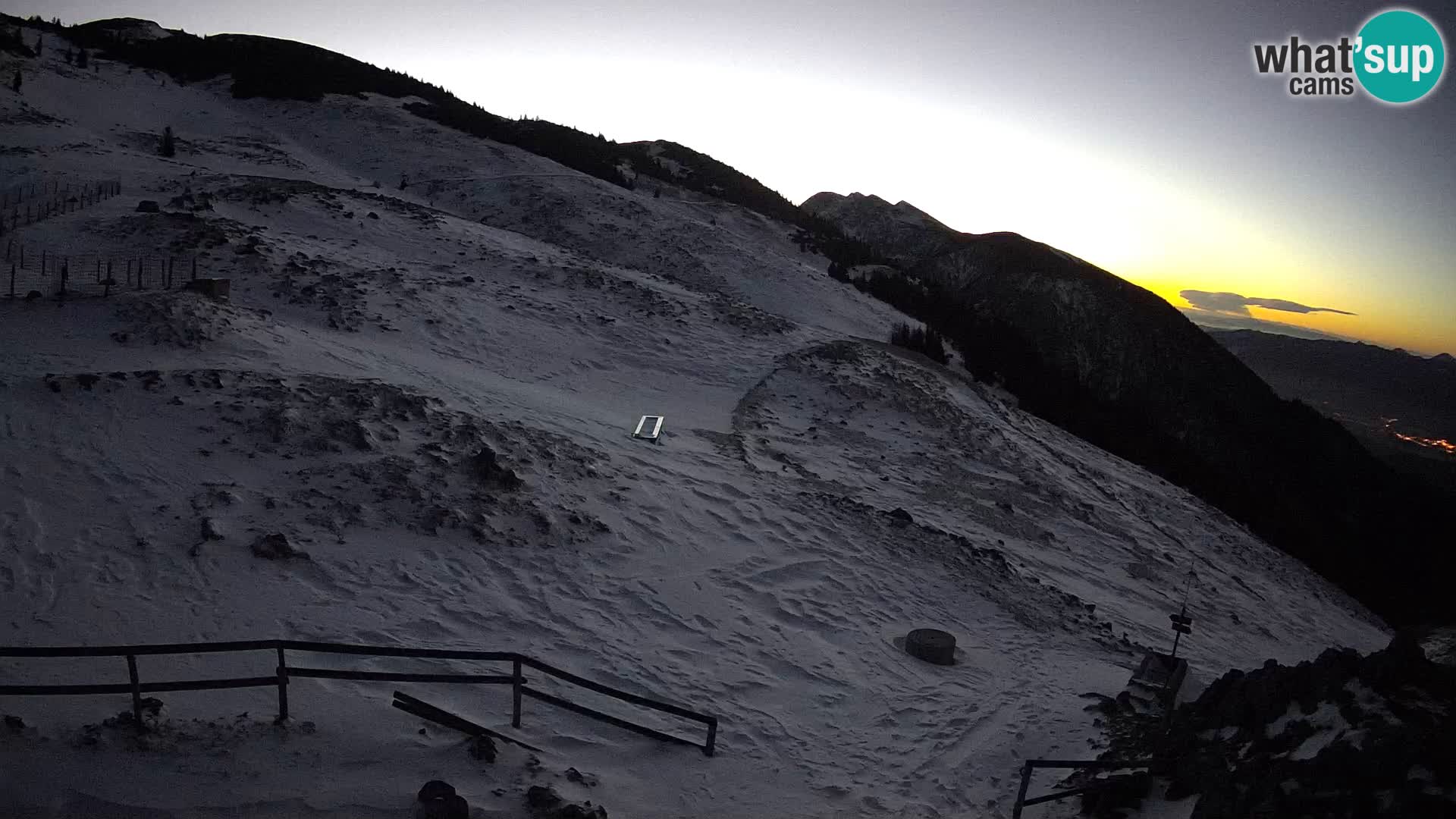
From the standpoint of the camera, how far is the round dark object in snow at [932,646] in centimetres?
987

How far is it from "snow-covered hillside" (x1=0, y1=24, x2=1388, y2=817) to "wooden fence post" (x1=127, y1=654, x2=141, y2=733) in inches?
9.4

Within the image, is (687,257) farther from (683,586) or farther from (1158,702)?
(1158,702)

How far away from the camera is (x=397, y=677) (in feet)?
19.0

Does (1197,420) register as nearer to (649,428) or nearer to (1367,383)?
(649,428)

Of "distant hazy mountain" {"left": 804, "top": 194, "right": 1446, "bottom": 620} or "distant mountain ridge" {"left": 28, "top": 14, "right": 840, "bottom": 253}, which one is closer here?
"distant hazy mountain" {"left": 804, "top": 194, "right": 1446, "bottom": 620}

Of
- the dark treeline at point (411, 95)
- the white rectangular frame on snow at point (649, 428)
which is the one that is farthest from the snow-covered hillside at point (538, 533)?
the dark treeline at point (411, 95)

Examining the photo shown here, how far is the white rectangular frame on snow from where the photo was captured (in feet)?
46.6

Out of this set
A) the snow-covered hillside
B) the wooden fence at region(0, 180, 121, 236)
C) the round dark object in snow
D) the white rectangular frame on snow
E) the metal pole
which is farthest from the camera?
the wooden fence at region(0, 180, 121, 236)

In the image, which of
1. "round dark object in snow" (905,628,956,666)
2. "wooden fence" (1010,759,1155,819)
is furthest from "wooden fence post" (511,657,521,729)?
"round dark object in snow" (905,628,956,666)

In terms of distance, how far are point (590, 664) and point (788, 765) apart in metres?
2.24

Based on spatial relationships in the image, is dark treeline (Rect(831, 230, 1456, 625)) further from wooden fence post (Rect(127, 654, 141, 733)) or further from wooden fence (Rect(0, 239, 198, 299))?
wooden fence post (Rect(127, 654, 141, 733))

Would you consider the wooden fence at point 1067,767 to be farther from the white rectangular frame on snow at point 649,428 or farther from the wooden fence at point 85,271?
the wooden fence at point 85,271

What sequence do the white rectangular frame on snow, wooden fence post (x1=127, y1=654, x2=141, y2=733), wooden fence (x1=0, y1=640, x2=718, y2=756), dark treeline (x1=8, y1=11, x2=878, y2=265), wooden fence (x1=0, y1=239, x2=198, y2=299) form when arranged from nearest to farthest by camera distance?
wooden fence (x1=0, y1=640, x2=718, y2=756) → wooden fence post (x1=127, y1=654, x2=141, y2=733) → wooden fence (x1=0, y1=239, x2=198, y2=299) → the white rectangular frame on snow → dark treeline (x1=8, y1=11, x2=878, y2=265)

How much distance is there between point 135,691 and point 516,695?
8.53 ft
